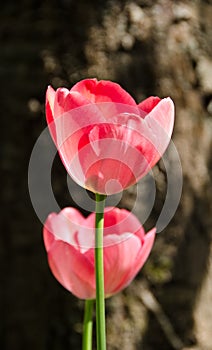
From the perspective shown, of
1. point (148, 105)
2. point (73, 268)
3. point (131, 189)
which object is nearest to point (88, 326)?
point (73, 268)

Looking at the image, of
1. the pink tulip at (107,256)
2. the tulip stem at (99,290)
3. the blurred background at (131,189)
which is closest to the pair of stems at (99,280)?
the tulip stem at (99,290)

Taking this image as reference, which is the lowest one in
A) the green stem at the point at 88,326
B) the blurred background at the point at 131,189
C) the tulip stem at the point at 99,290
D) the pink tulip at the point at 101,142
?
the blurred background at the point at 131,189

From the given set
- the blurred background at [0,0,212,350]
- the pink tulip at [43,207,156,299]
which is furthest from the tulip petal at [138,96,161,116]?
the blurred background at [0,0,212,350]

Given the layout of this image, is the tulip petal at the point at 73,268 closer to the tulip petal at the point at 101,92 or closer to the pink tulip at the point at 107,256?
the pink tulip at the point at 107,256

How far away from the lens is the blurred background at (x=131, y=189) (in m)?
1.24

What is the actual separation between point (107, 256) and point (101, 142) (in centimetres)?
14

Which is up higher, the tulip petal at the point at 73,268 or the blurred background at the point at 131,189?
the tulip petal at the point at 73,268

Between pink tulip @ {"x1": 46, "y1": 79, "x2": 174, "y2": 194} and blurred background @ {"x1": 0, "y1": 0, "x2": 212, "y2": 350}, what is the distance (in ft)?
2.64

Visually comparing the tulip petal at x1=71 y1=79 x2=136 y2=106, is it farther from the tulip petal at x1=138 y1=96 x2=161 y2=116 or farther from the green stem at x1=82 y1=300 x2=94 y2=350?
the green stem at x1=82 y1=300 x2=94 y2=350

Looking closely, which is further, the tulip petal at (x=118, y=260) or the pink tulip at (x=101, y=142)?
the tulip petal at (x=118, y=260)

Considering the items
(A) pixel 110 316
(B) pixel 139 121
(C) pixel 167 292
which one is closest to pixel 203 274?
Result: (C) pixel 167 292

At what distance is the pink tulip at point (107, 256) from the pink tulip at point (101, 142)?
11cm

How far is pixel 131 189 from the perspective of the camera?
4.05 ft

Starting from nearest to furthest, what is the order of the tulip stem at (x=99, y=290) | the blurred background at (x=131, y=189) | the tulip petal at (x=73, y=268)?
1. the tulip stem at (x=99, y=290)
2. the tulip petal at (x=73, y=268)
3. the blurred background at (x=131, y=189)
